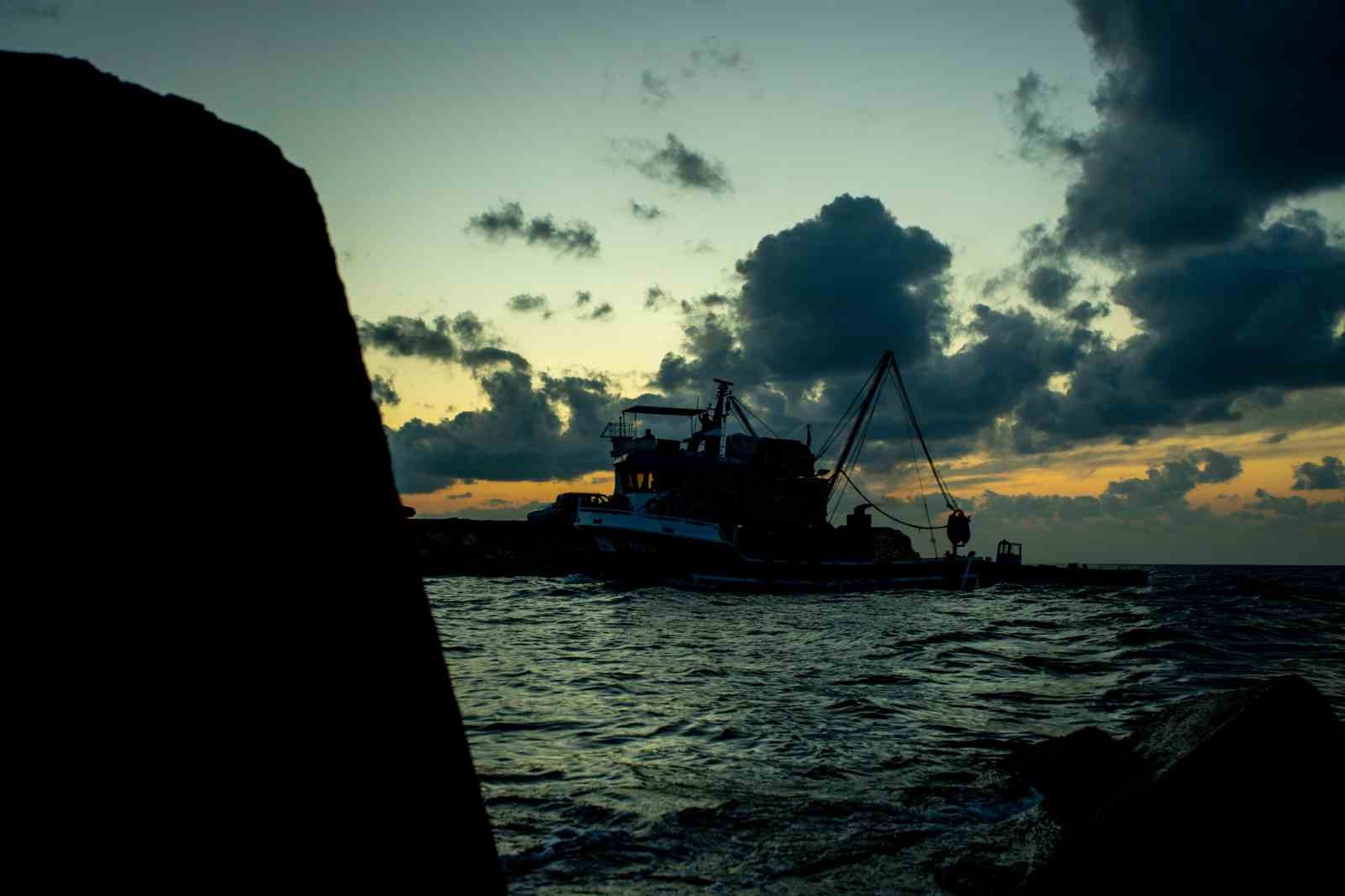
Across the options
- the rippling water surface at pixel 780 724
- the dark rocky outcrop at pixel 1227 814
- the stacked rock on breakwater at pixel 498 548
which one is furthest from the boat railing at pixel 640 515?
the dark rocky outcrop at pixel 1227 814

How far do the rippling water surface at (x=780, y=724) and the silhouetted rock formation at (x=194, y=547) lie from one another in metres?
3.95

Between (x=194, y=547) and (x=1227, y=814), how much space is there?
5.39m

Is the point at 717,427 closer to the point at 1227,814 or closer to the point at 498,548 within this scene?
the point at 498,548

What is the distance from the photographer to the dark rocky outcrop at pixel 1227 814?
429 centimetres

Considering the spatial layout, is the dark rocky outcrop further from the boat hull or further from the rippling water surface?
the boat hull

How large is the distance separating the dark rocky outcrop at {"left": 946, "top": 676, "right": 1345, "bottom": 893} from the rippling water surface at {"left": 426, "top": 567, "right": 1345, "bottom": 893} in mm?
1134

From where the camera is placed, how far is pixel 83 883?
1.39 metres

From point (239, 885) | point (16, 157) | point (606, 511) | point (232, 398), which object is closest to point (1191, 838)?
point (239, 885)

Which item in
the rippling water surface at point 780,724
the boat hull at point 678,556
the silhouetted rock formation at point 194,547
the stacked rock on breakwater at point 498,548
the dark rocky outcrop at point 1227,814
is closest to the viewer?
the silhouetted rock formation at point 194,547

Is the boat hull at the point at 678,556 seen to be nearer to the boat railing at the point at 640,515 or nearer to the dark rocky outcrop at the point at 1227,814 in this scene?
the boat railing at the point at 640,515

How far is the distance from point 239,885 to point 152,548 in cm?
69

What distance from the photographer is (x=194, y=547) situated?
1.62 metres

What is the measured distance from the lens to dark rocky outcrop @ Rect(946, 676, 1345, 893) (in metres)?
4.29

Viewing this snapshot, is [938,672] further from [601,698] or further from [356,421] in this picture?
[356,421]
